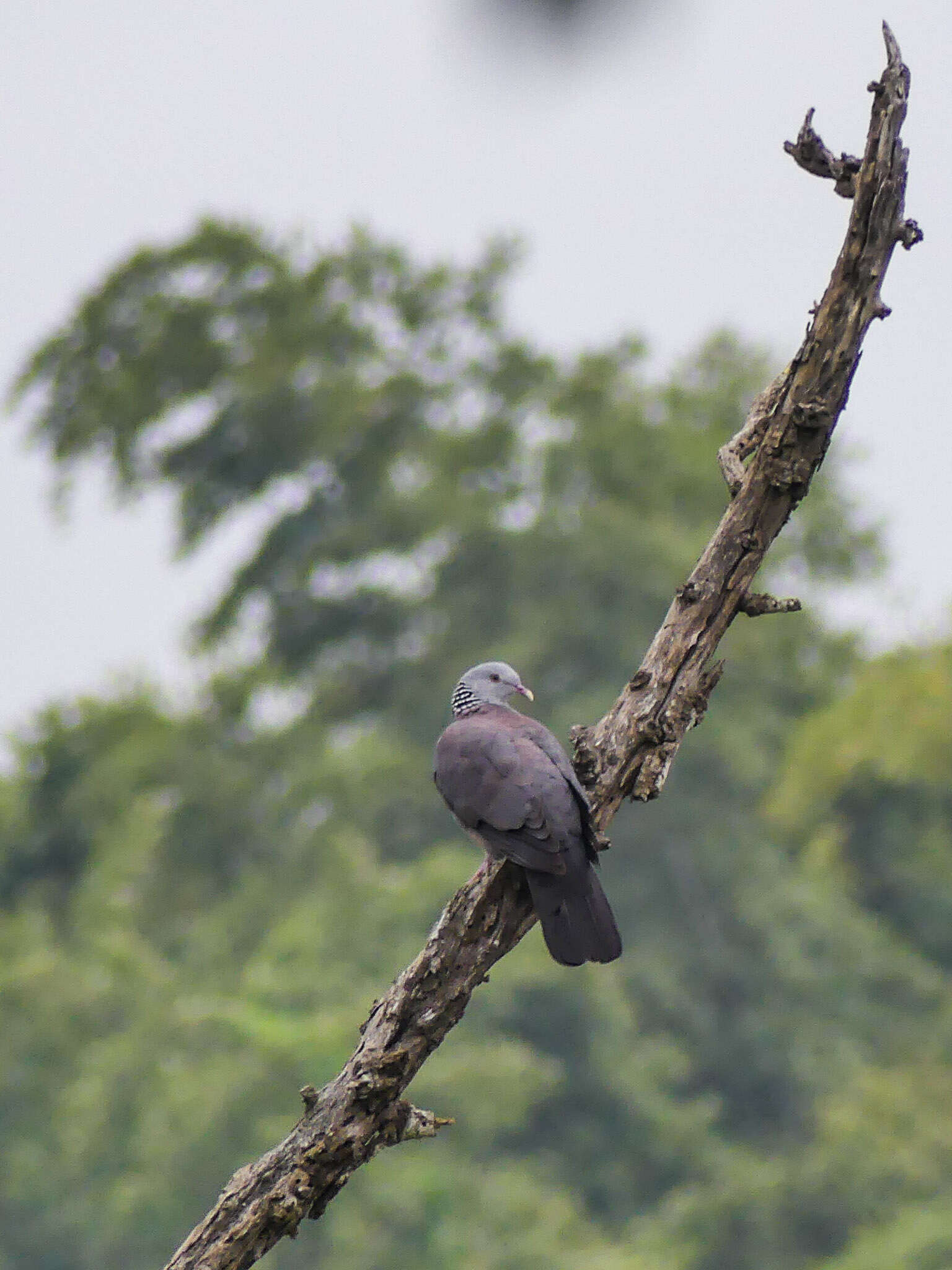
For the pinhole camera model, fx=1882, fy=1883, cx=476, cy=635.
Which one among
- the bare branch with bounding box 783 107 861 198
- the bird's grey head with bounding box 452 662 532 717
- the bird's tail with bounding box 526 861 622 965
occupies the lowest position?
the bird's tail with bounding box 526 861 622 965

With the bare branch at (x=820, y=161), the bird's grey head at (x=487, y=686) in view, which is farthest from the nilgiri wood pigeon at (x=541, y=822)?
the bare branch at (x=820, y=161)

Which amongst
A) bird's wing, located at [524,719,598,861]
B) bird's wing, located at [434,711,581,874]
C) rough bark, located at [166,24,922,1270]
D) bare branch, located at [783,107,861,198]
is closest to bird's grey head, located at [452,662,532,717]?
bird's wing, located at [434,711,581,874]

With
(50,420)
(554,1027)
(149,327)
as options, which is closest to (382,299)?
(149,327)

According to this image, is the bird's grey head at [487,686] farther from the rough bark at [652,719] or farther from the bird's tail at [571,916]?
the bird's tail at [571,916]

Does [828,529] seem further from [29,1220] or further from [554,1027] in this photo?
[29,1220]

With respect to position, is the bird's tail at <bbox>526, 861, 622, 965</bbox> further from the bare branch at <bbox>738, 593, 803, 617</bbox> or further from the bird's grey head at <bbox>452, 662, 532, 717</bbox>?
the bird's grey head at <bbox>452, 662, 532, 717</bbox>

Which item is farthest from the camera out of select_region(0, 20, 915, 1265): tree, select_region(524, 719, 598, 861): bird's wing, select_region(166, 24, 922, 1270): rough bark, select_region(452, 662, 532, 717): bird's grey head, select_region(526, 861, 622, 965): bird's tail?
select_region(0, 20, 915, 1265): tree

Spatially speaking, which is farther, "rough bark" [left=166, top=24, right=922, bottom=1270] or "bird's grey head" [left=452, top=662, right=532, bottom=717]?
"bird's grey head" [left=452, top=662, right=532, bottom=717]

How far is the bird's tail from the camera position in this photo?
4934mm

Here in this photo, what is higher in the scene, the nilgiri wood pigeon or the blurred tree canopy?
the blurred tree canopy

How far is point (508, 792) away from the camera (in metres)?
5.19

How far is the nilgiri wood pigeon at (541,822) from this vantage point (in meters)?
4.95

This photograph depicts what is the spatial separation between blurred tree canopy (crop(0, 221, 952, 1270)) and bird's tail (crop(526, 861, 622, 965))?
18.7 meters

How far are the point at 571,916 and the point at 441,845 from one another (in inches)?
980
